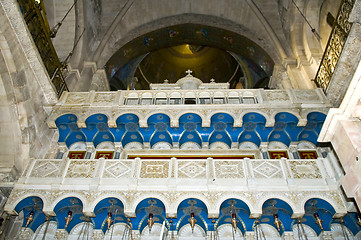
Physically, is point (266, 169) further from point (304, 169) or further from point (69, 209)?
point (69, 209)

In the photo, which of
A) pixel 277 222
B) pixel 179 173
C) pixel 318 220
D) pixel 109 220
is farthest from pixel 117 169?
pixel 318 220

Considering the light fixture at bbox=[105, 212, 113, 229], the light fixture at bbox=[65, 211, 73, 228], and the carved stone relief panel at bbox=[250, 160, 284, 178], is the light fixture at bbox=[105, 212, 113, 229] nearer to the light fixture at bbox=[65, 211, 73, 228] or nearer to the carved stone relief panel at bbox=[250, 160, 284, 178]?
the light fixture at bbox=[65, 211, 73, 228]

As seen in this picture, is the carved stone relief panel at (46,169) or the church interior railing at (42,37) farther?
the church interior railing at (42,37)

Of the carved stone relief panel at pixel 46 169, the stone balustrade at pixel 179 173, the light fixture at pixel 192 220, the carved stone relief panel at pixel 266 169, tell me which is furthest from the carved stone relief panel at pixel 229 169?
the carved stone relief panel at pixel 46 169

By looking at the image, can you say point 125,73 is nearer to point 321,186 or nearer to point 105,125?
point 105,125

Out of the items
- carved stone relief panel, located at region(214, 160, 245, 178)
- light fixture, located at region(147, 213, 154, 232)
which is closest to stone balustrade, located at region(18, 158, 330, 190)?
carved stone relief panel, located at region(214, 160, 245, 178)

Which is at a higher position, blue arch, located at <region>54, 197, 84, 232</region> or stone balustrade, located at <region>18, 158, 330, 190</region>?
stone balustrade, located at <region>18, 158, 330, 190</region>

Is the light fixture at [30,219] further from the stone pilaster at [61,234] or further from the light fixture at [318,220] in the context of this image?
the light fixture at [318,220]

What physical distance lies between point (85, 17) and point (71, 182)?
27.5 feet

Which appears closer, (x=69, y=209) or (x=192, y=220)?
(x=192, y=220)

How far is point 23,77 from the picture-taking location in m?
8.00

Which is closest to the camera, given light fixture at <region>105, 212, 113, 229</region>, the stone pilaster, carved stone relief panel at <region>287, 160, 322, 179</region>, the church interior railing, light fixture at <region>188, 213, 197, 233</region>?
light fixture at <region>105, 212, 113, 229</region>

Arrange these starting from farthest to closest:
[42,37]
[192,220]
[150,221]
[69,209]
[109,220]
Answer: [42,37]
[69,209]
[150,221]
[192,220]
[109,220]

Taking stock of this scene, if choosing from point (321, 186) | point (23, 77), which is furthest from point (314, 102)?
point (23, 77)
